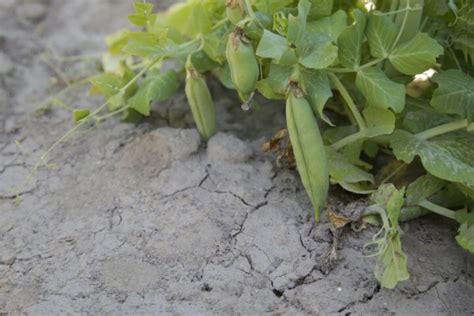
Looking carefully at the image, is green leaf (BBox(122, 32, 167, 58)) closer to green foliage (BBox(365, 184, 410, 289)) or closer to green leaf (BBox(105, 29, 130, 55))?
green leaf (BBox(105, 29, 130, 55))

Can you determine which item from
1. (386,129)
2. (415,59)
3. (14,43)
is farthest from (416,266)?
(14,43)

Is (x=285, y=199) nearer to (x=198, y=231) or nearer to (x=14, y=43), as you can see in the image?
(x=198, y=231)

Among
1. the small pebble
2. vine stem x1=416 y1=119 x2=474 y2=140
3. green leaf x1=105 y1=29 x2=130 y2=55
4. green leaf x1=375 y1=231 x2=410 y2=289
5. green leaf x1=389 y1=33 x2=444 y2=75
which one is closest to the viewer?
green leaf x1=375 y1=231 x2=410 y2=289

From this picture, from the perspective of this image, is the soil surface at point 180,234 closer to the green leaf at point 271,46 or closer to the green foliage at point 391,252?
the green foliage at point 391,252

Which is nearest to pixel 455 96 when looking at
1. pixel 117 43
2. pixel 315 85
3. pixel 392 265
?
pixel 315 85

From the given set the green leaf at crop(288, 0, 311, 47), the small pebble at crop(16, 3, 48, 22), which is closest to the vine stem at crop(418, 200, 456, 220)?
the green leaf at crop(288, 0, 311, 47)

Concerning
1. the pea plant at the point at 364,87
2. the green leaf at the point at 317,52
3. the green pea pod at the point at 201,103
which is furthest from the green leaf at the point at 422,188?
the green pea pod at the point at 201,103

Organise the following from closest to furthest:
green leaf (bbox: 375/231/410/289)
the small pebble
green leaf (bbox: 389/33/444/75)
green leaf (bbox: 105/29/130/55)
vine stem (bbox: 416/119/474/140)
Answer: green leaf (bbox: 375/231/410/289) < green leaf (bbox: 389/33/444/75) < vine stem (bbox: 416/119/474/140) < green leaf (bbox: 105/29/130/55) < the small pebble
